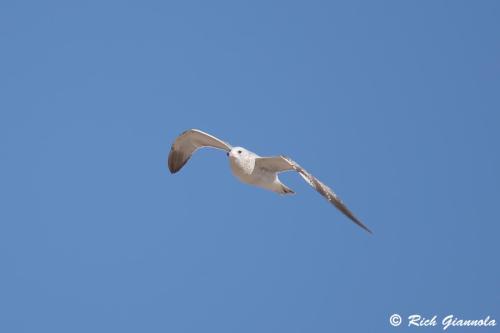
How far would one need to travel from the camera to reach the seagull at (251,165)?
15.4 m

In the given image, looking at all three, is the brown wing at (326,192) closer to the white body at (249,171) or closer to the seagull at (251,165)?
the seagull at (251,165)

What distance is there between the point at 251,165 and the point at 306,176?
188 cm

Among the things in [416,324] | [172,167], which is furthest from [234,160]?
[416,324]

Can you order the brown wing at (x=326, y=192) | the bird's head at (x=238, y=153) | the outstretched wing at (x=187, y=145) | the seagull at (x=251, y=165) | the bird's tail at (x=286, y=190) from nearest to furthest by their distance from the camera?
the brown wing at (x=326, y=192)
the seagull at (x=251, y=165)
the bird's head at (x=238, y=153)
the bird's tail at (x=286, y=190)
the outstretched wing at (x=187, y=145)

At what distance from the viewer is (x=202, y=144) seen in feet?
64.7

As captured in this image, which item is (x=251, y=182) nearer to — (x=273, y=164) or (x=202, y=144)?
(x=273, y=164)

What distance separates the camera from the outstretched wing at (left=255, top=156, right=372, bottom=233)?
1498 cm

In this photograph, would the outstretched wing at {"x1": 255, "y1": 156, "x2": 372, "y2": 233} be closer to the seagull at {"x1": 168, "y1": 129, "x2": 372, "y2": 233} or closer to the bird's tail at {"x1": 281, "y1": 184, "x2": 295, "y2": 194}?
the seagull at {"x1": 168, "y1": 129, "x2": 372, "y2": 233}

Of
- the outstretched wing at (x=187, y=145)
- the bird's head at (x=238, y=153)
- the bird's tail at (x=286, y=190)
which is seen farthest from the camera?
the outstretched wing at (x=187, y=145)

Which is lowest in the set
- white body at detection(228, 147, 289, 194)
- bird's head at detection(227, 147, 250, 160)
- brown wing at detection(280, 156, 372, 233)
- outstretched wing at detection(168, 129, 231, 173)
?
brown wing at detection(280, 156, 372, 233)

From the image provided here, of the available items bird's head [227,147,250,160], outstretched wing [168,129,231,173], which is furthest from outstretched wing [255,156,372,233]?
outstretched wing [168,129,231,173]

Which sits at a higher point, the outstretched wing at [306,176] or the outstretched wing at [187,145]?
the outstretched wing at [187,145]

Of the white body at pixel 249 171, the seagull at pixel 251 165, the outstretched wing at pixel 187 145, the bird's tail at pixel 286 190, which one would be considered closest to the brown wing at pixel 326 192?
the seagull at pixel 251 165

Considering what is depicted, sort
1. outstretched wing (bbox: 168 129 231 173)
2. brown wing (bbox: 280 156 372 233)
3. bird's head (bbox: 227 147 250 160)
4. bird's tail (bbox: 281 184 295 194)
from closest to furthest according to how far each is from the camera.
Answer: brown wing (bbox: 280 156 372 233)
bird's head (bbox: 227 147 250 160)
bird's tail (bbox: 281 184 295 194)
outstretched wing (bbox: 168 129 231 173)
